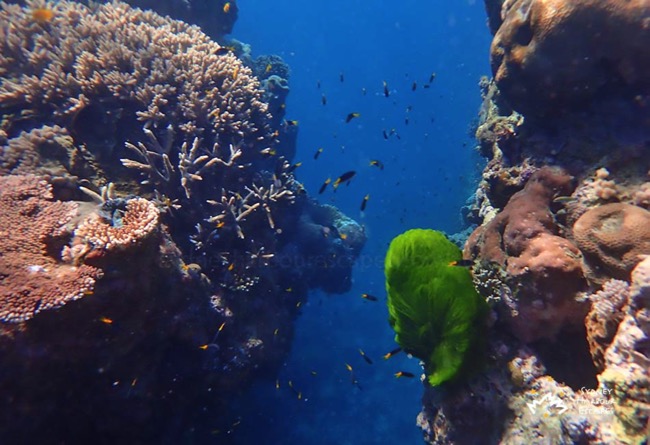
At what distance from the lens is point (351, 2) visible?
96.1 metres

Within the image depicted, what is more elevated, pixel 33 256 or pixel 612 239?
pixel 612 239

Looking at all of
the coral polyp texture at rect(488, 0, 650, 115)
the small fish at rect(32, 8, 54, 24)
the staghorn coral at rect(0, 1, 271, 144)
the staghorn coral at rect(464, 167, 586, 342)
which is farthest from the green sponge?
the small fish at rect(32, 8, 54, 24)

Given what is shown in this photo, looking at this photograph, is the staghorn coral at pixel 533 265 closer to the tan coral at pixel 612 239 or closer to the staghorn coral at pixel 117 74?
the tan coral at pixel 612 239

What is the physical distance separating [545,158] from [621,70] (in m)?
1.30

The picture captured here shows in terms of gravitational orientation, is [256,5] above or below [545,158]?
above

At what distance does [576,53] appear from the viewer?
4.71m

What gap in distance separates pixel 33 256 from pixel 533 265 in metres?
5.34

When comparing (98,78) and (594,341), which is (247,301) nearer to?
(98,78)

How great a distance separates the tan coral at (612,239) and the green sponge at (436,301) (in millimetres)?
1200

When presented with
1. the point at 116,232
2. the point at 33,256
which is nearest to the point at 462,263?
the point at 116,232

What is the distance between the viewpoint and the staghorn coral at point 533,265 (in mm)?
3838

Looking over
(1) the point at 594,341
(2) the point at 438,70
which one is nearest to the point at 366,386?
(1) the point at 594,341

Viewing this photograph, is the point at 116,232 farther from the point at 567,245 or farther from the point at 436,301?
the point at 567,245

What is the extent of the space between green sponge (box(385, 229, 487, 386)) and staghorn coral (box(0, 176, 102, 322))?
11.3 feet
